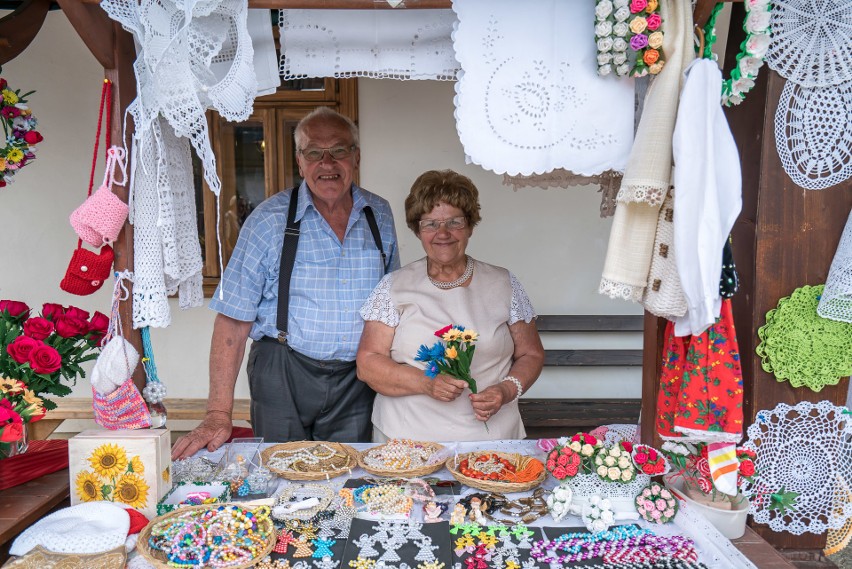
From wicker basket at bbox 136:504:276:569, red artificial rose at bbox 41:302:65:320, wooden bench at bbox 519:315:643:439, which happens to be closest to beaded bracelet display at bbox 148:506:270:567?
wicker basket at bbox 136:504:276:569

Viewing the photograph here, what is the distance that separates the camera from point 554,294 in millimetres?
4594

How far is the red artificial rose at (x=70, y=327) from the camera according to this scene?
2002 millimetres

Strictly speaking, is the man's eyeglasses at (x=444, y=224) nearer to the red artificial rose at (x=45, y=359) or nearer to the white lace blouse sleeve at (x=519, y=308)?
the white lace blouse sleeve at (x=519, y=308)

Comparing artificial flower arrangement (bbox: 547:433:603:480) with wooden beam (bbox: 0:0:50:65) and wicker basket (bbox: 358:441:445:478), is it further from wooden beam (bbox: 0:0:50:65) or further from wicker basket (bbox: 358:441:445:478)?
wooden beam (bbox: 0:0:50:65)

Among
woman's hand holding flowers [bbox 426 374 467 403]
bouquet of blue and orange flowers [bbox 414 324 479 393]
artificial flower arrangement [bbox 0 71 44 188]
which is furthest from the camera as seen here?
artificial flower arrangement [bbox 0 71 44 188]

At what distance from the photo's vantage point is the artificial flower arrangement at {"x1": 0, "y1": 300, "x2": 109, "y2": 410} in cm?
192

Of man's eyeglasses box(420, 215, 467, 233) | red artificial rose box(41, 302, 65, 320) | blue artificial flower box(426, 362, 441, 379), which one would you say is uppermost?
man's eyeglasses box(420, 215, 467, 233)

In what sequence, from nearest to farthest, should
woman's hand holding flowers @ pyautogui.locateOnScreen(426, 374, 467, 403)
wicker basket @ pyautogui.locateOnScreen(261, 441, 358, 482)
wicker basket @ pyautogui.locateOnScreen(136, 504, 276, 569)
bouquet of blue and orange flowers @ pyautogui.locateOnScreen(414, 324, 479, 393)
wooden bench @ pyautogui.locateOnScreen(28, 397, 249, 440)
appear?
wicker basket @ pyautogui.locateOnScreen(136, 504, 276, 569) → wicker basket @ pyautogui.locateOnScreen(261, 441, 358, 482) → bouquet of blue and orange flowers @ pyautogui.locateOnScreen(414, 324, 479, 393) → woman's hand holding flowers @ pyautogui.locateOnScreen(426, 374, 467, 403) → wooden bench @ pyautogui.locateOnScreen(28, 397, 249, 440)

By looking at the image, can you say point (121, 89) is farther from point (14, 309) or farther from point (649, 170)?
point (649, 170)

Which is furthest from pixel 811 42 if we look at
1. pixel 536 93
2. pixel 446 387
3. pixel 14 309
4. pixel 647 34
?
pixel 14 309

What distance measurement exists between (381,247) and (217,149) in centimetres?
199

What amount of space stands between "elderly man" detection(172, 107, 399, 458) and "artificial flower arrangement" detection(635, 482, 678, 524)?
1367mm

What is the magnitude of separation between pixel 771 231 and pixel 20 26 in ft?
9.58

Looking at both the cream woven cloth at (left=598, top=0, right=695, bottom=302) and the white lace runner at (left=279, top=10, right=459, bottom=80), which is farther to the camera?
the white lace runner at (left=279, top=10, right=459, bottom=80)
